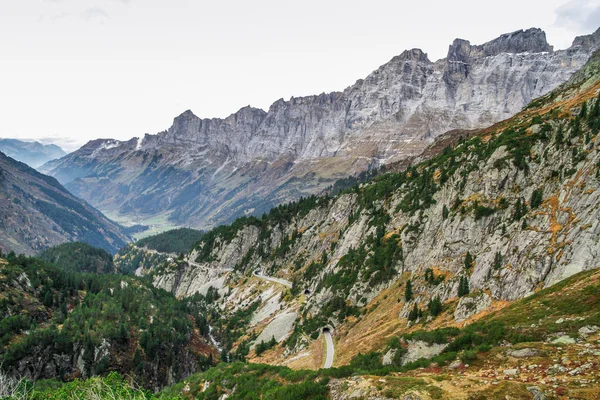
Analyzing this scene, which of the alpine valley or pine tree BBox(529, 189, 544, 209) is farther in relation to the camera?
pine tree BBox(529, 189, 544, 209)

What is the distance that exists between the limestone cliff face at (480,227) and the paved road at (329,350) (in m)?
3.99

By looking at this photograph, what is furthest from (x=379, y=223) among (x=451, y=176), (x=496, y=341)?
(x=496, y=341)

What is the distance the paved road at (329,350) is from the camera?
7345cm

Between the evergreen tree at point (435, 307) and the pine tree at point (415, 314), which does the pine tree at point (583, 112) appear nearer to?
the evergreen tree at point (435, 307)

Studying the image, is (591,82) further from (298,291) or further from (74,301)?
(74,301)

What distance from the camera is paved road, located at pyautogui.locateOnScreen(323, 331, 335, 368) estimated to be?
7345 cm

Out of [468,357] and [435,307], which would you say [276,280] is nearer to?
[435,307]

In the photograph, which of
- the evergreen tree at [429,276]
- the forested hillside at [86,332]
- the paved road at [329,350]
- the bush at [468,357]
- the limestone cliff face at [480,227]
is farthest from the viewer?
the forested hillside at [86,332]

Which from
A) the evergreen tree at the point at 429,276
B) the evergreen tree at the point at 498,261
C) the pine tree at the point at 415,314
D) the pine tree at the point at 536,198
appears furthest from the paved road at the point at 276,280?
the pine tree at the point at 536,198

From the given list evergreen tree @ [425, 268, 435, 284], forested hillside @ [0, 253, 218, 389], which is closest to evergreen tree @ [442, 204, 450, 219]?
evergreen tree @ [425, 268, 435, 284]

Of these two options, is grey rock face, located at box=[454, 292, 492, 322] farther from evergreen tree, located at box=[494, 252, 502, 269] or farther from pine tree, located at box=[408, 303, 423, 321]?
pine tree, located at box=[408, 303, 423, 321]

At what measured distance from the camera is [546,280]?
55312 millimetres

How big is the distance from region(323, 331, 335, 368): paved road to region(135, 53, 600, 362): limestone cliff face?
3.99 m

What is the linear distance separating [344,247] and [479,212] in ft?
188
